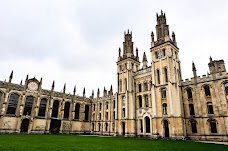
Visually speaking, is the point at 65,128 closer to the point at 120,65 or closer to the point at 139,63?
the point at 120,65

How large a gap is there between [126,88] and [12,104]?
30.5 metres

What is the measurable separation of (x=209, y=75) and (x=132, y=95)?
17.5 m

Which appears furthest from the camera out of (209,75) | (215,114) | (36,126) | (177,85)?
(36,126)

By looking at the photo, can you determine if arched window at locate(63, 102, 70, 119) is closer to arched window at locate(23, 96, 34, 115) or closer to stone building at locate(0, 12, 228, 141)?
stone building at locate(0, 12, 228, 141)

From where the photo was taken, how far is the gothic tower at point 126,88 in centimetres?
3891

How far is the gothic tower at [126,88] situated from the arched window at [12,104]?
27.4 m

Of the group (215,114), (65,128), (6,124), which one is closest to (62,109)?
(65,128)

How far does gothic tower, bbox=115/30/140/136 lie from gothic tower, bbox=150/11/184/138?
6.96 meters

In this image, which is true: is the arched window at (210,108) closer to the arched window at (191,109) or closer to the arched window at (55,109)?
the arched window at (191,109)

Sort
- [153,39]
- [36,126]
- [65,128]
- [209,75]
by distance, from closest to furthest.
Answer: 1. [209,75]
2. [153,39]
3. [36,126]
4. [65,128]

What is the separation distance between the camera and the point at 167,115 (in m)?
31.8

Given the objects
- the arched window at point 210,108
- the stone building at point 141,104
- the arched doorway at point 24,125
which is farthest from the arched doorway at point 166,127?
the arched doorway at point 24,125

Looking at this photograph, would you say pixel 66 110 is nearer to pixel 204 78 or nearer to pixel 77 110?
pixel 77 110

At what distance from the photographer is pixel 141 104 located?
38938mm
